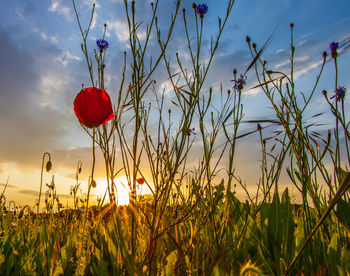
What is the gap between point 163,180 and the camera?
1043mm

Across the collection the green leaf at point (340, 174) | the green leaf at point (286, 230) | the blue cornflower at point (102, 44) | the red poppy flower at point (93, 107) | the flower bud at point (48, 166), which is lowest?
the green leaf at point (286, 230)

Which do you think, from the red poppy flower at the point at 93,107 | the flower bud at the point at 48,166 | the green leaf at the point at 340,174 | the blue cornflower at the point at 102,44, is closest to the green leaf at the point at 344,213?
the green leaf at the point at 340,174

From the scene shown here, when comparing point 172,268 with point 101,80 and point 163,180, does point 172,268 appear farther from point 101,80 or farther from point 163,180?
point 101,80

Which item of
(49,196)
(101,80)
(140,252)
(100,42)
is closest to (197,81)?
(101,80)

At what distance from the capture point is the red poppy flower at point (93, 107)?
1065 mm

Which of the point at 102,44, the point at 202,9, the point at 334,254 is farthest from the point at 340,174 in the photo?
the point at 102,44

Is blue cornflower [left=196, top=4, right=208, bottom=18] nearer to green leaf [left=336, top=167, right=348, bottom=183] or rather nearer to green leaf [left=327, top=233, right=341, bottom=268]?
green leaf [left=336, top=167, right=348, bottom=183]

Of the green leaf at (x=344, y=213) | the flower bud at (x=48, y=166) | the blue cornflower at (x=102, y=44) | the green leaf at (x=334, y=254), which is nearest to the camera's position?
the green leaf at (x=334, y=254)

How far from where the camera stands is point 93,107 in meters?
1.09

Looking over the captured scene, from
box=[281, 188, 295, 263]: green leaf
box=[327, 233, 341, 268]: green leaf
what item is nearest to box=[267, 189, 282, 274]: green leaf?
box=[281, 188, 295, 263]: green leaf

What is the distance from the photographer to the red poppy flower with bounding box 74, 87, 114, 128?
107 centimetres

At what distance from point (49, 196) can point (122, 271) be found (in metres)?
2.34

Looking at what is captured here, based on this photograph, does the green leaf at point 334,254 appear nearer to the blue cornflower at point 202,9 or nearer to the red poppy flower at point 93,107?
the red poppy flower at point 93,107

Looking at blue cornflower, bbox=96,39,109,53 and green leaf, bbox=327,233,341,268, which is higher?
blue cornflower, bbox=96,39,109,53
